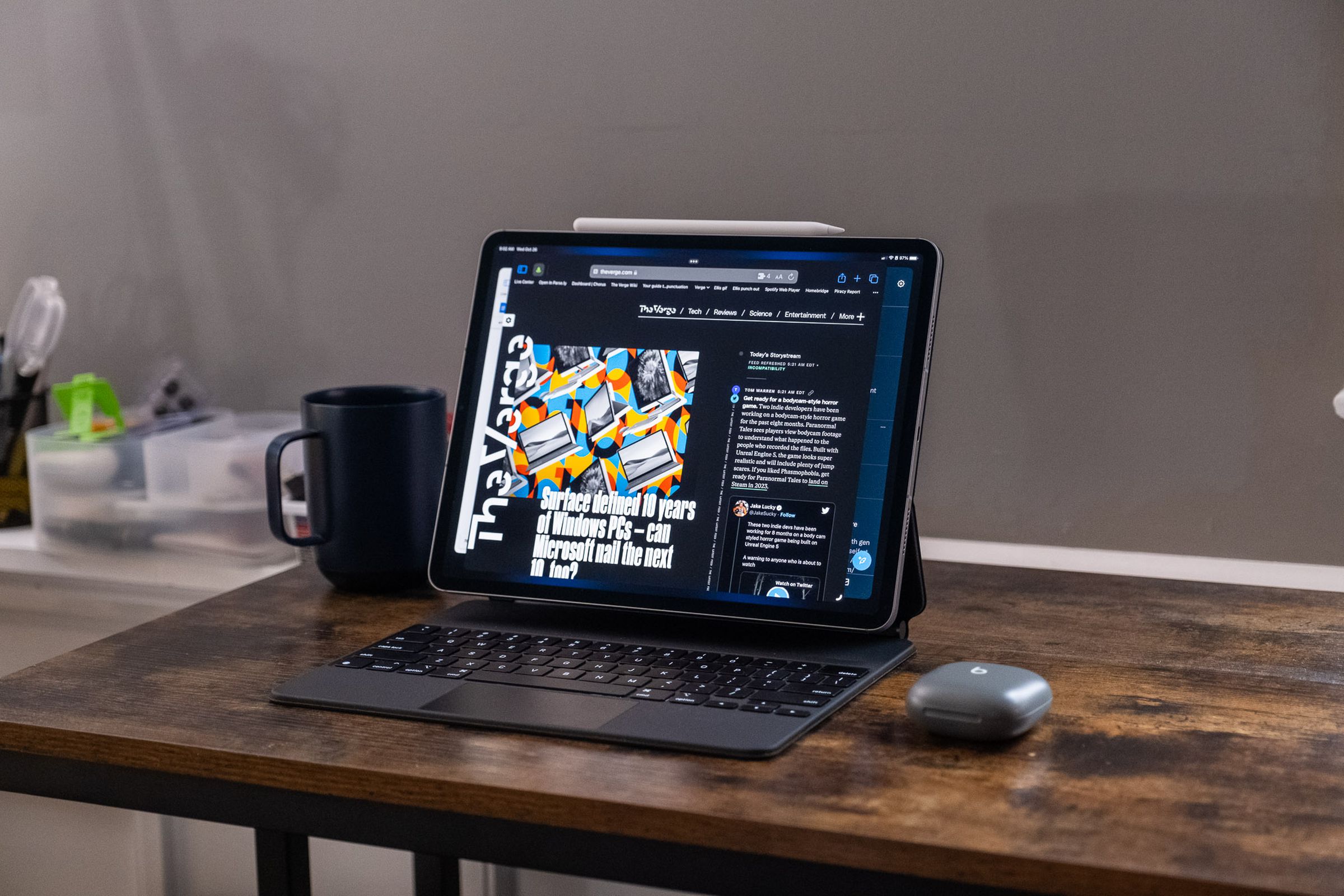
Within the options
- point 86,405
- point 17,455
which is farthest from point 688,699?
point 17,455

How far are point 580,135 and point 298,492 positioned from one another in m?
0.51

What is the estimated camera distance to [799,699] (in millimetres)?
759

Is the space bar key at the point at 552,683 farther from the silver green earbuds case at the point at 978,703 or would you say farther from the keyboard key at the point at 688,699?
the silver green earbuds case at the point at 978,703

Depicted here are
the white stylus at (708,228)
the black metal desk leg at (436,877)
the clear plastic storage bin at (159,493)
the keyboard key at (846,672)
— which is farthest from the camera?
the clear plastic storage bin at (159,493)

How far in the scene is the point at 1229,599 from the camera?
1.01 meters

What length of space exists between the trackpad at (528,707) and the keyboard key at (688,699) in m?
0.03

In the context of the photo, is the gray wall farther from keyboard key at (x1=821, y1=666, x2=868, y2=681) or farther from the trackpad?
the trackpad

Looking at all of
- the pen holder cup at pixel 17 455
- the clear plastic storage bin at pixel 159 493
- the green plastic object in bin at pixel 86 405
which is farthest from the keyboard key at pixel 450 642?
the pen holder cup at pixel 17 455

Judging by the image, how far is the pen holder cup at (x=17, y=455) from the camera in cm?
Answer: 155

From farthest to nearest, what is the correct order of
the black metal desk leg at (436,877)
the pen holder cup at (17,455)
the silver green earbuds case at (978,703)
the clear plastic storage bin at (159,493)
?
1. the pen holder cup at (17,455)
2. the clear plastic storage bin at (159,493)
3. the black metal desk leg at (436,877)
4. the silver green earbuds case at (978,703)

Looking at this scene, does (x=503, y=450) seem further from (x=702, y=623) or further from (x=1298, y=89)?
(x=1298, y=89)

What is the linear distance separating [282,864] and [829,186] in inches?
34.7

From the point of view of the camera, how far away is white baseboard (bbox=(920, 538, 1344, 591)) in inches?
48.4

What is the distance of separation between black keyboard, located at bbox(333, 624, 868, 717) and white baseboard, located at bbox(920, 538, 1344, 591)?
407 mm
